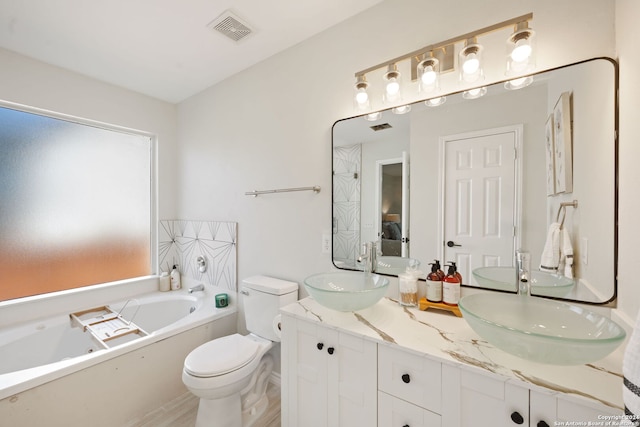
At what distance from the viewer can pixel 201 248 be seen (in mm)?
2637

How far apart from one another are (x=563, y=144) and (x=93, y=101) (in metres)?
3.39

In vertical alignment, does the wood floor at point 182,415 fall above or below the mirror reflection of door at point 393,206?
below

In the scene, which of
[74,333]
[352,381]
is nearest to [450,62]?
[352,381]

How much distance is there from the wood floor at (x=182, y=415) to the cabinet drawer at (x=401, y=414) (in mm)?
1031

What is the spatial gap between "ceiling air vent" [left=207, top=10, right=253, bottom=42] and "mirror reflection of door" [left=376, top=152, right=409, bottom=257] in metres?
1.28

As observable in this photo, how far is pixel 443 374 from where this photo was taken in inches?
34.8

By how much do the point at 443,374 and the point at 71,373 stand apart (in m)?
1.98

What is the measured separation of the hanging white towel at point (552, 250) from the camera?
1.08 metres

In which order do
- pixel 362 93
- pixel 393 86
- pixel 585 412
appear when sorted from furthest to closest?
1. pixel 362 93
2. pixel 393 86
3. pixel 585 412

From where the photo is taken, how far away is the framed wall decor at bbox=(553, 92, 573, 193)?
3.47 feet

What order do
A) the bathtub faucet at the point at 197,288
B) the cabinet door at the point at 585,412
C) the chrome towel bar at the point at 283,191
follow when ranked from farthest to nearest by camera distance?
the bathtub faucet at the point at 197,288 → the chrome towel bar at the point at 283,191 → the cabinet door at the point at 585,412

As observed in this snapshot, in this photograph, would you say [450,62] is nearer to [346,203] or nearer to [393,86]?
[393,86]

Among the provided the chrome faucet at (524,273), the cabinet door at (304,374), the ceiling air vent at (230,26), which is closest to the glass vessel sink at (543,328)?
the chrome faucet at (524,273)

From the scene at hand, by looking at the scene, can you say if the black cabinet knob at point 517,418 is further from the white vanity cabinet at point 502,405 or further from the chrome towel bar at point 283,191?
the chrome towel bar at point 283,191
